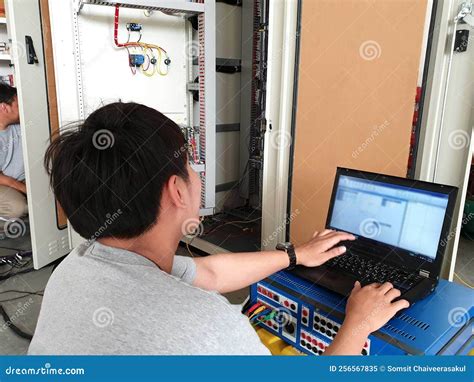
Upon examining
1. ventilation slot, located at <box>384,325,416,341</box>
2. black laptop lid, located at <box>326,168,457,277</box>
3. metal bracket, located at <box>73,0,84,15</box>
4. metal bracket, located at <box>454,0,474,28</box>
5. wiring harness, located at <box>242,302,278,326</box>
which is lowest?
wiring harness, located at <box>242,302,278,326</box>

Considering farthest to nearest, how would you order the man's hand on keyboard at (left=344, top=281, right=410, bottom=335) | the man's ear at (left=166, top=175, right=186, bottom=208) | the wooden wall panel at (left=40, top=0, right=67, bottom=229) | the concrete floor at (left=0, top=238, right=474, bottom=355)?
the wooden wall panel at (left=40, top=0, right=67, bottom=229), the concrete floor at (left=0, top=238, right=474, bottom=355), the man's hand on keyboard at (left=344, top=281, right=410, bottom=335), the man's ear at (left=166, top=175, right=186, bottom=208)

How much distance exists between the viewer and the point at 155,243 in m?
0.76

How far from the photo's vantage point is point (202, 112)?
6.58 feet

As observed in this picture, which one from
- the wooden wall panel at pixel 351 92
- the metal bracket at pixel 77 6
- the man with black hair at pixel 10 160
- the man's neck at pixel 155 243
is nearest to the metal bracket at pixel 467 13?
the wooden wall panel at pixel 351 92

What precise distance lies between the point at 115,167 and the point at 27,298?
2251 mm

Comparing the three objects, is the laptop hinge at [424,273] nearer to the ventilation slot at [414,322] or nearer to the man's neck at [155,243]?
the ventilation slot at [414,322]

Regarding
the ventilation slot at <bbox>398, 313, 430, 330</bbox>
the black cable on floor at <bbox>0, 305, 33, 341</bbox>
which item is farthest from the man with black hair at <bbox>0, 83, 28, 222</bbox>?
the ventilation slot at <bbox>398, 313, 430, 330</bbox>

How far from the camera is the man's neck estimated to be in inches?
28.7

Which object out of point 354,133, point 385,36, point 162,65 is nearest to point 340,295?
point 354,133

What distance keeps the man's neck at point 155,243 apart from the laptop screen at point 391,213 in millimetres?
646

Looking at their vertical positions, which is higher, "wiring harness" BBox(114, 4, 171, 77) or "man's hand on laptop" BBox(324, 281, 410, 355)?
"wiring harness" BBox(114, 4, 171, 77)

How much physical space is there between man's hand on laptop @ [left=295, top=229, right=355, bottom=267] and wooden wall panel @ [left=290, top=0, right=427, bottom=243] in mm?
470

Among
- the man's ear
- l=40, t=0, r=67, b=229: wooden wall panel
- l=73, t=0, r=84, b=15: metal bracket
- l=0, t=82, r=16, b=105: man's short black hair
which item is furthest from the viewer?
l=0, t=82, r=16, b=105: man's short black hair

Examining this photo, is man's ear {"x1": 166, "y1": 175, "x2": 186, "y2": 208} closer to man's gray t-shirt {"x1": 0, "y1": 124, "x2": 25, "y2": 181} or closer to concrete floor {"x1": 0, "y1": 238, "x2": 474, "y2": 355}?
concrete floor {"x1": 0, "y1": 238, "x2": 474, "y2": 355}
